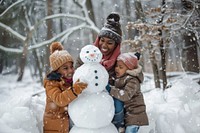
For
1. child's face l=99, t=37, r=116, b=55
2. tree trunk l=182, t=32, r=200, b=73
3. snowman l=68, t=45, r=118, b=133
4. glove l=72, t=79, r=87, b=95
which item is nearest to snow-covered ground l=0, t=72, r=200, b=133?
snowman l=68, t=45, r=118, b=133

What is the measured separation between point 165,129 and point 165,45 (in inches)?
114

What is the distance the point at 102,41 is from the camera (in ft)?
11.7

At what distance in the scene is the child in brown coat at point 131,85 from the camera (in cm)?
315

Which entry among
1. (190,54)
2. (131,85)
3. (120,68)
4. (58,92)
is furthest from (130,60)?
(190,54)

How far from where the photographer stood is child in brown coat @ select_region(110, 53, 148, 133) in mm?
3152

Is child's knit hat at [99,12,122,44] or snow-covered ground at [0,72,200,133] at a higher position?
child's knit hat at [99,12,122,44]

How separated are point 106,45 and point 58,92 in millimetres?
899

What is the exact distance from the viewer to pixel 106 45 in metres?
3.53

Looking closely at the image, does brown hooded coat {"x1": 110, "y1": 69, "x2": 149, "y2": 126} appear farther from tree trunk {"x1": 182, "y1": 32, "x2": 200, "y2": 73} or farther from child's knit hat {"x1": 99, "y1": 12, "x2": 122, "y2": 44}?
tree trunk {"x1": 182, "y1": 32, "x2": 200, "y2": 73}

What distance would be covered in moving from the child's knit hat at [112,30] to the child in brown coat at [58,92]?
0.57 m

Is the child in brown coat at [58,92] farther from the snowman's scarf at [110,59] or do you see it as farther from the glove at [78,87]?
the snowman's scarf at [110,59]

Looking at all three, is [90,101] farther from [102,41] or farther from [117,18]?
[117,18]

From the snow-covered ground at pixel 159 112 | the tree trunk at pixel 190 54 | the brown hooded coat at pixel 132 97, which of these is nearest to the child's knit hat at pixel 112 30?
the brown hooded coat at pixel 132 97

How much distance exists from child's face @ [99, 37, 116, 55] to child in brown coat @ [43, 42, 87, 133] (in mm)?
449
